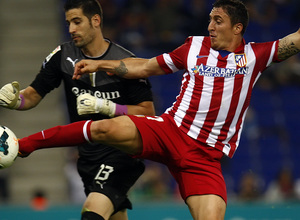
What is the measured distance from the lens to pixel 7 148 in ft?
15.2

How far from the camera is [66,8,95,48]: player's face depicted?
208 inches

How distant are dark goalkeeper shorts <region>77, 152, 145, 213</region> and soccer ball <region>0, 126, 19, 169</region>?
858 millimetres

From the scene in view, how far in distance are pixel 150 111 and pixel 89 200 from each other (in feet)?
3.13

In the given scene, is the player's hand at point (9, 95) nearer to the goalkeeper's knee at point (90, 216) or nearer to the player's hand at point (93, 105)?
the player's hand at point (93, 105)

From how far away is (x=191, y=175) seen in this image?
194 inches

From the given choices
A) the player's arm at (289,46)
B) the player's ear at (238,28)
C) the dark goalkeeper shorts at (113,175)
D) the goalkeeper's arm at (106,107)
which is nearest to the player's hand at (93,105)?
the goalkeeper's arm at (106,107)

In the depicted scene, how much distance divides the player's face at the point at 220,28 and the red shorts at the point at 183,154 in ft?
2.49

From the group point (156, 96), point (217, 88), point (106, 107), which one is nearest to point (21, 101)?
point (106, 107)

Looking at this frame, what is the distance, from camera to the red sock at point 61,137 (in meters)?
4.64

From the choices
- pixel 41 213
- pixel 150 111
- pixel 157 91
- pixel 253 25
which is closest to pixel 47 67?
pixel 150 111

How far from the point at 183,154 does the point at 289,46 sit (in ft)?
4.10

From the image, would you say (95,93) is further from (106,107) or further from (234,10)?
(234,10)

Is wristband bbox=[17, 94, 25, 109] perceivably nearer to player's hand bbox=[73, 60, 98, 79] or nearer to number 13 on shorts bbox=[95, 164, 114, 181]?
player's hand bbox=[73, 60, 98, 79]

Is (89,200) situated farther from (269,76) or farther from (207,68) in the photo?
→ (269,76)
